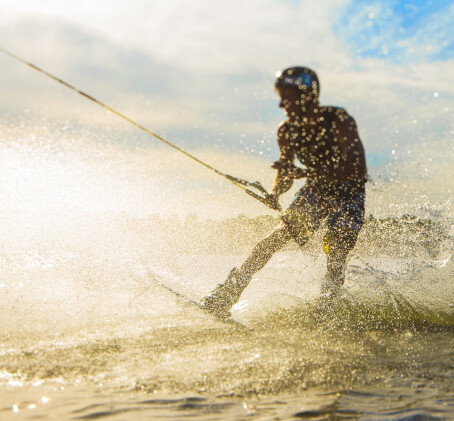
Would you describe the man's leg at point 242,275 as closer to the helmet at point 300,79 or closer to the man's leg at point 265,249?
the man's leg at point 265,249

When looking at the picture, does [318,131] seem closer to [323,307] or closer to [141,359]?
[323,307]

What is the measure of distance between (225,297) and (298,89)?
6.83ft

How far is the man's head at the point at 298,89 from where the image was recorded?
14.5ft

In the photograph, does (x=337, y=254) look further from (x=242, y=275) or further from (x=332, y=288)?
(x=242, y=275)

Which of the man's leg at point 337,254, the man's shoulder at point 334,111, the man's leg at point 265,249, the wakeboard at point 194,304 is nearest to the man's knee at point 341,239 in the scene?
the man's leg at point 337,254

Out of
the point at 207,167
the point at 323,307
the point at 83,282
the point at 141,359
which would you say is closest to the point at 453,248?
the point at 323,307

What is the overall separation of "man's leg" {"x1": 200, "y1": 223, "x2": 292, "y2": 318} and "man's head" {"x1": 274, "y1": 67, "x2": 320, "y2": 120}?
1.17 metres

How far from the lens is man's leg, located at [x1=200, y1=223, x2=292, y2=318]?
4672 millimetres

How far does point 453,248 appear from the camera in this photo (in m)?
7.73

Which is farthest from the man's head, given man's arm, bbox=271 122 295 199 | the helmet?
man's arm, bbox=271 122 295 199

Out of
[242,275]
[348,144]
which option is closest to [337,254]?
[242,275]

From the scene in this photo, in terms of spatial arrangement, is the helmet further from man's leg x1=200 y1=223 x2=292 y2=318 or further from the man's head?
man's leg x1=200 y1=223 x2=292 y2=318

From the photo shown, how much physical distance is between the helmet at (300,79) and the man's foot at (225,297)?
6.14ft

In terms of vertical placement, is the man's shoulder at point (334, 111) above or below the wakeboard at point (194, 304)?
above
